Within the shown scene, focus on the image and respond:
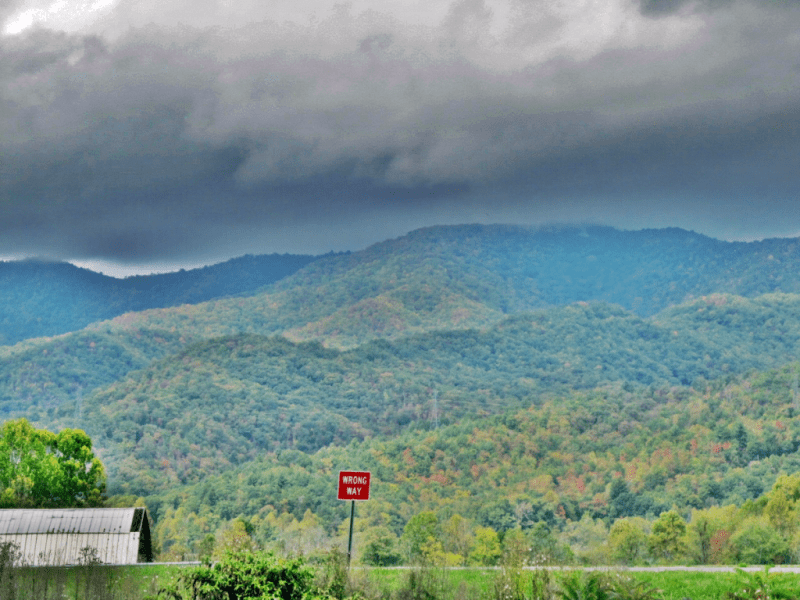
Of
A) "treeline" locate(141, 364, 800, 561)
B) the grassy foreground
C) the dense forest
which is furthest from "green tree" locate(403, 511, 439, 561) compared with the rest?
the grassy foreground

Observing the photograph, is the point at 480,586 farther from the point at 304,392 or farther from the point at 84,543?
the point at 304,392

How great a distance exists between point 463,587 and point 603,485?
81.3 meters

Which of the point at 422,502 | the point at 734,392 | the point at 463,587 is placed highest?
the point at 734,392

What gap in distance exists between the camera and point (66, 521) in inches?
1000

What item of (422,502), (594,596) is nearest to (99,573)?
(594,596)

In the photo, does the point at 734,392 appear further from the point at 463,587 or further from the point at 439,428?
the point at 463,587

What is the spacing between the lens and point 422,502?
9100 cm

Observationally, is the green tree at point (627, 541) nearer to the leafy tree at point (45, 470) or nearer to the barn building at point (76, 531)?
the barn building at point (76, 531)

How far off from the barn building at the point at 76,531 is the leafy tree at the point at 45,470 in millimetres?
19294

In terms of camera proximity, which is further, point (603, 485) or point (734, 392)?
point (734, 392)

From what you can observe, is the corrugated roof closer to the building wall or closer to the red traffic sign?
the building wall

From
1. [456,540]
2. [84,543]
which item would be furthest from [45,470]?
[456,540]

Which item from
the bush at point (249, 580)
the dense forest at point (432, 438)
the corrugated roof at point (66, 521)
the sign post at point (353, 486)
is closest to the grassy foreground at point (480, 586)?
the bush at point (249, 580)

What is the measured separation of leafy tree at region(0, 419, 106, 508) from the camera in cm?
4459
